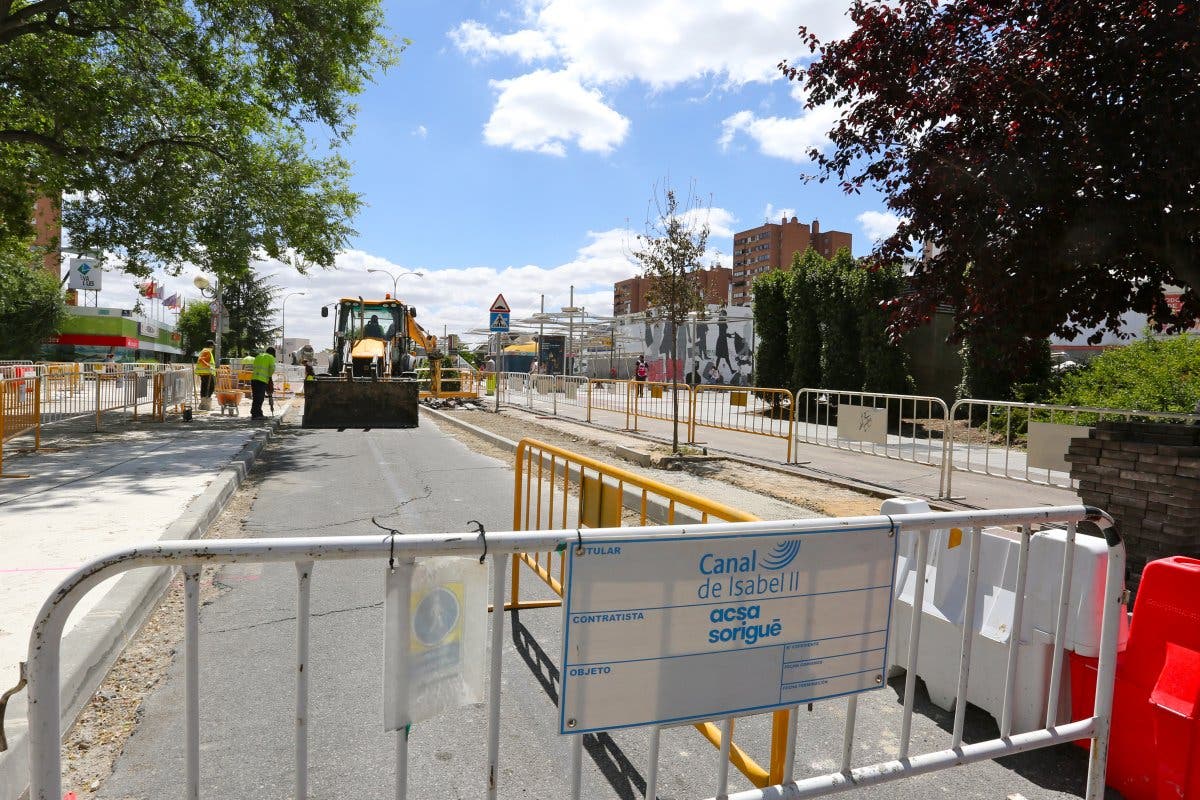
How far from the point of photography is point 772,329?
26031 mm

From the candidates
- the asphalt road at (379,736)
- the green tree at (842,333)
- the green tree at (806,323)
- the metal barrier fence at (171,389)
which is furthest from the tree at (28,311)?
the asphalt road at (379,736)

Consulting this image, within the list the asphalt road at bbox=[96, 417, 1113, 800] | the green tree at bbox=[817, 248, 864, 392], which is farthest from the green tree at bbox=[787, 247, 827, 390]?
the asphalt road at bbox=[96, 417, 1113, 800]

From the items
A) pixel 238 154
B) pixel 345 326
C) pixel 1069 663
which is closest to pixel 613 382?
pixel 345 326

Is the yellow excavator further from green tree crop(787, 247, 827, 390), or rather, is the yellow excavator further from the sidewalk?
green tree crop(787, 247, 827, 390)

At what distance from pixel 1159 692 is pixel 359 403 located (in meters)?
14.3

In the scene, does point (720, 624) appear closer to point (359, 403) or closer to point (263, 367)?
point (359, 403)

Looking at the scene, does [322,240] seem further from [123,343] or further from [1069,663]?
[123,343]

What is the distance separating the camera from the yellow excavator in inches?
595

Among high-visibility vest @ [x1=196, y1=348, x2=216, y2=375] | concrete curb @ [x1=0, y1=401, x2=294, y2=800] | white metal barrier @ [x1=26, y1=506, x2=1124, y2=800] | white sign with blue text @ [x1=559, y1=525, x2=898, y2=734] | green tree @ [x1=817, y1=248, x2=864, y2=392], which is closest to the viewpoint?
white metal barrier @ [x1=26, y1=506, x2=1124, y2=800]

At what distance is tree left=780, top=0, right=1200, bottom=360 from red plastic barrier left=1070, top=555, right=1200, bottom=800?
3424mm

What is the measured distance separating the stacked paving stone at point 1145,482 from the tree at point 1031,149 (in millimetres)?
1185

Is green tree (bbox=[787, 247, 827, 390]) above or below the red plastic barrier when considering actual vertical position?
above

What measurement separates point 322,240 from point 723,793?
19.3 metres

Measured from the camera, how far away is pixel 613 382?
68.5ft
